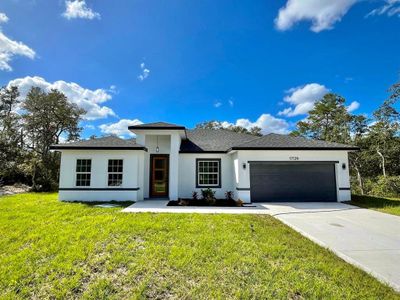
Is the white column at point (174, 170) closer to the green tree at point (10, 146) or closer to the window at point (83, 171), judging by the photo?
the window at point (83, 171)

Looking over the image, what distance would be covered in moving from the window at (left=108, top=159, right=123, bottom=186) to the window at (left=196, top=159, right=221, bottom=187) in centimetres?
452

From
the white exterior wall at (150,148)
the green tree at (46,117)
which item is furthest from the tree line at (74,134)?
the white exterior wall at (150,148)

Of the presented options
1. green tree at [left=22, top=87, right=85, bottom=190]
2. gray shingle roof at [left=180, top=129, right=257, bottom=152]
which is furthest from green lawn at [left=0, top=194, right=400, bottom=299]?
green tree at [left=22, top=87, right=85, bottom=190]

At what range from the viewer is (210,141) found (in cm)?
1441

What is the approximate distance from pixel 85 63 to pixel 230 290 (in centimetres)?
1479

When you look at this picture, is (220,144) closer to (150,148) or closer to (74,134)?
(150,148)

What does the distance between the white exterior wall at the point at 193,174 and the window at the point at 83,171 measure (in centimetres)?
516

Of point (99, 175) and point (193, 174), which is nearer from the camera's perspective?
point (99, 175)

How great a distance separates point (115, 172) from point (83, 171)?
1786 millimetres

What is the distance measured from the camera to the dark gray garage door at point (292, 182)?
11172mm

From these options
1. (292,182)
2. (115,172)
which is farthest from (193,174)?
(292,182)

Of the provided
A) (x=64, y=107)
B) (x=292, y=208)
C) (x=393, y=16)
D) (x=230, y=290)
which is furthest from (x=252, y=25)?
(x=64, y=107)

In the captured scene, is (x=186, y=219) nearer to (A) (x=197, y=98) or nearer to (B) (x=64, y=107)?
(A) (x=197, y=98)

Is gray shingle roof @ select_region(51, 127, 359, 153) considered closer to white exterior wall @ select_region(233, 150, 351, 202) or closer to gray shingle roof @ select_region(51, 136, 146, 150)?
gray shingle roof @ select_region(51, 136, 146, 150)
